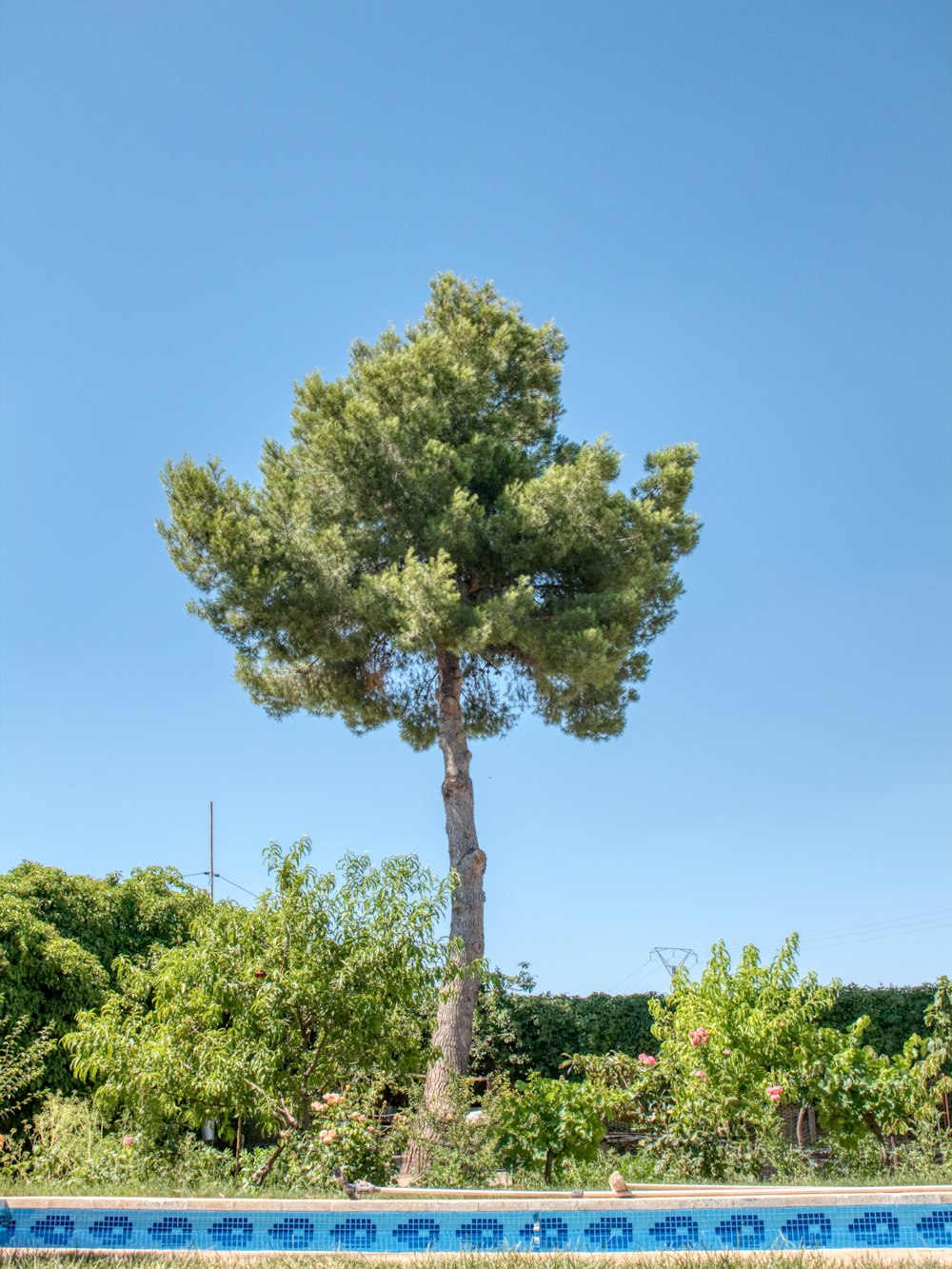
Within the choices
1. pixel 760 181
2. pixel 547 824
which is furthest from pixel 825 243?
pixel 547 824

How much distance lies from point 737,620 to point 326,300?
775cm

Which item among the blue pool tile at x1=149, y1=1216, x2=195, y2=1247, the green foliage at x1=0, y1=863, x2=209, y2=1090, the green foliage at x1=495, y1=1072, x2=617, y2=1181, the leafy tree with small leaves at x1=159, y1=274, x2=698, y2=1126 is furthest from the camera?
the leafy tree with small leaves at x1=159, y1=274, x2=698, y2=1126

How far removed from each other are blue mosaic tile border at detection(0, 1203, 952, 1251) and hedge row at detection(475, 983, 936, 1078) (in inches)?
288

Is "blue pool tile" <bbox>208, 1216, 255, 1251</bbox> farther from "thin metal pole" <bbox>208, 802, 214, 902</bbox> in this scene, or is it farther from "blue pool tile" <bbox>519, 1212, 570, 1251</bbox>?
"thin metal pole" <bbox>208, 802, 214, 902</bbox>

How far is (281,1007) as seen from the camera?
6.89 meters

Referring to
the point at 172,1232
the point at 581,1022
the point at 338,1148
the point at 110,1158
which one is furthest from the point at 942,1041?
the point at 110,1158

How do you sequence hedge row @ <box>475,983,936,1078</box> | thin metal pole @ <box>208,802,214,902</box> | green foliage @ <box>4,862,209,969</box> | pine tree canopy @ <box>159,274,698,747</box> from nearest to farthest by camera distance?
green foliage @ <box>4,862,209,969</box> → pine tree canopy @ <box>159,274,698,747</box> → hedge row @ <box>475,983,936,1078</box> → thin metal pole @ <box>208,802,214,902</box>

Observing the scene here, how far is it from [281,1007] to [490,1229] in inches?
83.4

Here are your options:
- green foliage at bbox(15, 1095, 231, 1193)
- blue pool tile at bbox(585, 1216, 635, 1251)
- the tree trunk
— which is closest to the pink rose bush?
green foliage at bbox(15, 1095, 231, 1193)

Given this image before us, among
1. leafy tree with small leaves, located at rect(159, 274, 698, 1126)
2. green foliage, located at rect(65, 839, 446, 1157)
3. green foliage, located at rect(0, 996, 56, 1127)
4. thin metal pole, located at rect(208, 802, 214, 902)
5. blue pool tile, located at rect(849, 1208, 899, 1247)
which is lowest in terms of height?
blue pool tile, located at rect(849, 1208, 899, 1247)

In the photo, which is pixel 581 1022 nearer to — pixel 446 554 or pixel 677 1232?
pixel 446 554

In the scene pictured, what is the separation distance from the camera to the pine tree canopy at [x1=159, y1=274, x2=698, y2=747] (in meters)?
11.9

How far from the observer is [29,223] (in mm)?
10781

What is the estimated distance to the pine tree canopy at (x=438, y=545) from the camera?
11.9 metres
